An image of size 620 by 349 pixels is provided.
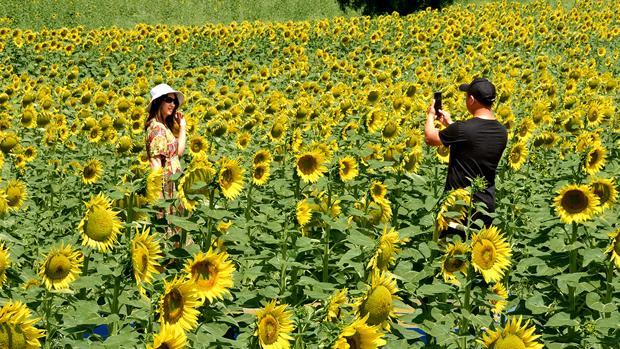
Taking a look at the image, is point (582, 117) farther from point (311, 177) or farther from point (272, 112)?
point (311, 177)

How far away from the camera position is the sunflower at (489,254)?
3.11 m

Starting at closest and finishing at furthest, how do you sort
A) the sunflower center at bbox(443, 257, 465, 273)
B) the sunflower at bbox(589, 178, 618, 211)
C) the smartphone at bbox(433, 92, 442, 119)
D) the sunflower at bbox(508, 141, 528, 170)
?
the sunflower center at bbox(443, 257, 465, 273), the sunflower at bbox(589, 178, 618, 211), the smartphone at bbox(433, 92, 442, 119), the sunflower at bbox(508, 141, 528, 170)

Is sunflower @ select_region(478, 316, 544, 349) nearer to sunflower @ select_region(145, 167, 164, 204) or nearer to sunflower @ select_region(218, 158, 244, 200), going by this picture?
sunflower @ select_region(218, 158, 244, 200)

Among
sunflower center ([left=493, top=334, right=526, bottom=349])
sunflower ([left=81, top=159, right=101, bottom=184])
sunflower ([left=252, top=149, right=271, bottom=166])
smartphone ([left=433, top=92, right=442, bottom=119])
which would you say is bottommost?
sunflower ([left=81, top=159, right=101, bottom=184])

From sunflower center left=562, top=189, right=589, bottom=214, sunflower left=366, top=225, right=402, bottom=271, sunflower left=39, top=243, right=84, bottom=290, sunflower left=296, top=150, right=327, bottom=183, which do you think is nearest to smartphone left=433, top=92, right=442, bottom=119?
sunflower left=296, top=150, right=327, bottom=183

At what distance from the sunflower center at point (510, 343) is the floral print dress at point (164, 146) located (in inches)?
126

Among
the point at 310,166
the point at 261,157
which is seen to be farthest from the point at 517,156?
the point at 261,157

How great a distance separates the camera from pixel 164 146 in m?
5.21

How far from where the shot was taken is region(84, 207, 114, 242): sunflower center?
304 cm

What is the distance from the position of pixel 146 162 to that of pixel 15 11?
16.9 m

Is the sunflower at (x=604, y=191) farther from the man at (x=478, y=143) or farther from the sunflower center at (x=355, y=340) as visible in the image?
the sunflower center at (x=355, y=340)

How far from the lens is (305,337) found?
260cm

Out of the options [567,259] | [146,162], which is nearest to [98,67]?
[146,162]

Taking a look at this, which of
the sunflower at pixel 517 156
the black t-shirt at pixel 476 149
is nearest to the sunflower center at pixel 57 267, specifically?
the black t-shirt at pixel 476 149
